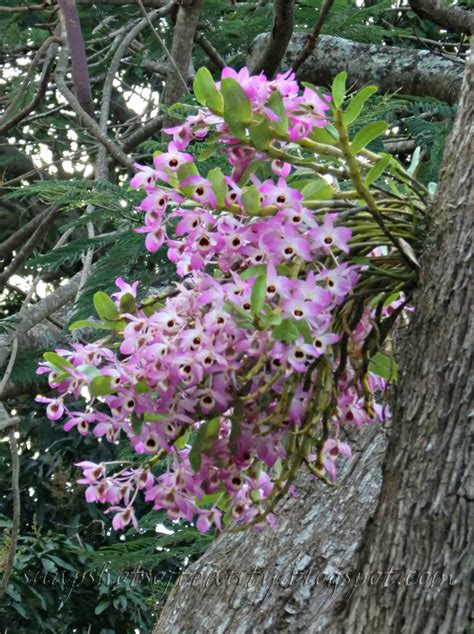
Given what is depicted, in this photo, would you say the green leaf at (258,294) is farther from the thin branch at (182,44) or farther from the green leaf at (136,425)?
the thin branch at (182,44)

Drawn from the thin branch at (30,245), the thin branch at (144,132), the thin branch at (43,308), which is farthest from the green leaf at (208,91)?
the thin branch at (144,132)

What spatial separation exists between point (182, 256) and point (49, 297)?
1773mm

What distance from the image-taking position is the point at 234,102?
0.87 m

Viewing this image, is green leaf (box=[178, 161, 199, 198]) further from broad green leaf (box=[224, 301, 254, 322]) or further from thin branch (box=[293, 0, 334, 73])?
thin branch (box=[293, 0, 334, 73])

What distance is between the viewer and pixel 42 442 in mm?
4195

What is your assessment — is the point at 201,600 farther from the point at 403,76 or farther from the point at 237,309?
the point at 403,76

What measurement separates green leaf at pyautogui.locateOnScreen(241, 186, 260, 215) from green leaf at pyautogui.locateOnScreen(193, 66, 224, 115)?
82mm

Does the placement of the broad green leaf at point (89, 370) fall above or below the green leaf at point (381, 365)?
below

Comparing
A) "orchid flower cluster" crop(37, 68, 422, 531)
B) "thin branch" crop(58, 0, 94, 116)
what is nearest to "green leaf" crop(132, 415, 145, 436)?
"orchid flower cluster" crop(37, 68, 422, 531)

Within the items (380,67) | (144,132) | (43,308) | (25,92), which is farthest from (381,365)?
(144,132)

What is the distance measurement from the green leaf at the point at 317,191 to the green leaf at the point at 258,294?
0.11 metres

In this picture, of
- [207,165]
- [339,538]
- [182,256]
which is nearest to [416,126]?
[207,165]

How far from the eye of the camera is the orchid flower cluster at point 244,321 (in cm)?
86

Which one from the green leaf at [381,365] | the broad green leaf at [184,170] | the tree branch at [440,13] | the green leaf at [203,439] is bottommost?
the green leaf at [203,439]
